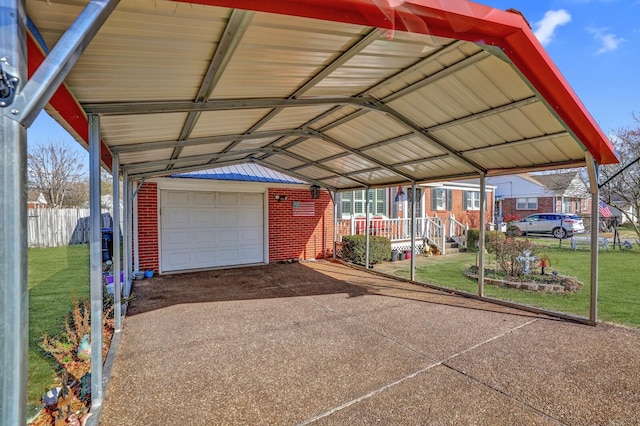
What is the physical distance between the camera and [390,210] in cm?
1488

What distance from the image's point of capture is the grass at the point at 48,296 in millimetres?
3496

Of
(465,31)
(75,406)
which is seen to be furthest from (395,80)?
(75,406)

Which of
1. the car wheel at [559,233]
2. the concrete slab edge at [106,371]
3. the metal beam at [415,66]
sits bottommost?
the concrete slab edge at [106,371]

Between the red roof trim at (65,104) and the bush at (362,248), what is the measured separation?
8.11 m

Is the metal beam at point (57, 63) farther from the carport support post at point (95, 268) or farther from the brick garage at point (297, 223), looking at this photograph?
the brick garage at point (297, 223)

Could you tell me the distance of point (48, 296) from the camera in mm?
6520

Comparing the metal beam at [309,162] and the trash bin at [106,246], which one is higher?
the metal beam at [309,162]

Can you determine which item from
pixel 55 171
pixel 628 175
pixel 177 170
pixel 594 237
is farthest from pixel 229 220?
pixel 628 175

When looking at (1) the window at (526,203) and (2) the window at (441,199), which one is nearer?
(2) the window at (441,199)

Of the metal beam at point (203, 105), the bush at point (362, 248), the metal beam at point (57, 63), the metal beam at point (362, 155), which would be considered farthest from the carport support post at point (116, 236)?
the bush at point (362, 248)

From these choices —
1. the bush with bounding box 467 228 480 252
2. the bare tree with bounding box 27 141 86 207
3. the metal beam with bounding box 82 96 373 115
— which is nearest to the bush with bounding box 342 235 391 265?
the bush with bounding box 467 228 480 252

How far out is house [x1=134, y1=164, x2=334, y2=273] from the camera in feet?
28.3

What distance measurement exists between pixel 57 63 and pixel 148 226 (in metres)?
7.88

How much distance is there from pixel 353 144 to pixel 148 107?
395cm
